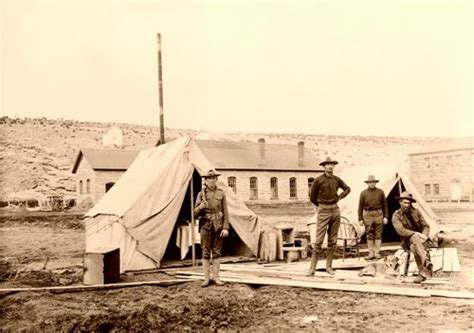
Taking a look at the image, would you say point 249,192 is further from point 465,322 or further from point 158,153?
point 465,322

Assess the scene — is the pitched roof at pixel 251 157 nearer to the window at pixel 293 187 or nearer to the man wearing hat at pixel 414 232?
the window at pixel 293 187

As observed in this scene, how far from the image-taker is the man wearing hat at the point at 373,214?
11.2m

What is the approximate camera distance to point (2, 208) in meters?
34.2

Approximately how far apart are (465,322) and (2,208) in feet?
109

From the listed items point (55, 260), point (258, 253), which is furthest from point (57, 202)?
point (258, 253)

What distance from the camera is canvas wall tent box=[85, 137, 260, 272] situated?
1019 centimetres

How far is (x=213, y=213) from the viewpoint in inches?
331

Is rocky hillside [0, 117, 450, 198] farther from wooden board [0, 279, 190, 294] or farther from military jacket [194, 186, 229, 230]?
military jacket [194, 186, 229, 230]

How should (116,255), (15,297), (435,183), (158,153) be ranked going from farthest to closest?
(435,183)
(158,153)
(116,255)
(15,297)

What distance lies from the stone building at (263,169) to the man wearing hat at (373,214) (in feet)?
86.5

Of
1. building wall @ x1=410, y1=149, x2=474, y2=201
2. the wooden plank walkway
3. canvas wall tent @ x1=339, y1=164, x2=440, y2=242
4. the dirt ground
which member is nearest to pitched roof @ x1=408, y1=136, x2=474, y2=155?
building wall @ x1=410, y1=149, x2=474, y2=201

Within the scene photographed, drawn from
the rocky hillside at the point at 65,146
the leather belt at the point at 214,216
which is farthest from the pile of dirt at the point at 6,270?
the rocky hillside at the point at 65,146

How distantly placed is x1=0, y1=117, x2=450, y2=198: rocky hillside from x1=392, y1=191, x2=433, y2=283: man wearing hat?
3751 centimetres

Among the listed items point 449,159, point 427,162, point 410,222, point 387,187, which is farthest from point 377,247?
point 427,162
